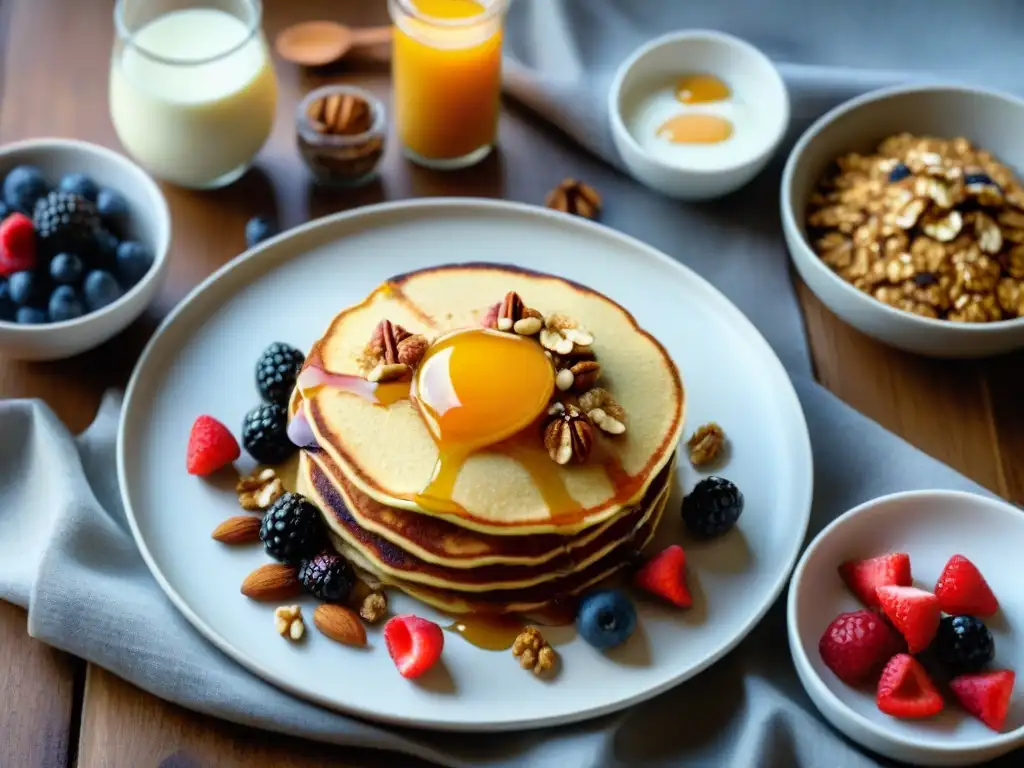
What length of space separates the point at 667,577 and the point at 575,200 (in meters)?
0.85

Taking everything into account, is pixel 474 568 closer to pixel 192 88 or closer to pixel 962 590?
pixel 962 590

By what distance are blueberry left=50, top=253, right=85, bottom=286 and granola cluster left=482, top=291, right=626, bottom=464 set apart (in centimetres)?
69

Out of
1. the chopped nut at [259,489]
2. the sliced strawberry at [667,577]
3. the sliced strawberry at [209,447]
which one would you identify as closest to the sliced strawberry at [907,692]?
the sliced strawberry at [667,577]

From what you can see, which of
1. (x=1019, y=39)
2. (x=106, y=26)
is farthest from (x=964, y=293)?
(x=106, y=26)

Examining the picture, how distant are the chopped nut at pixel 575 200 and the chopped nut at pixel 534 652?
900 millimetres

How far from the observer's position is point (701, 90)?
7.92 ft

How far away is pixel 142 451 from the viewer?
1.88 metres

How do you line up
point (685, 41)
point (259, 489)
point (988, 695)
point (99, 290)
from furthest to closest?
1. point (685, 41)
2. point (99, 290)
3. point (259, 489)
4. point (988, 695)

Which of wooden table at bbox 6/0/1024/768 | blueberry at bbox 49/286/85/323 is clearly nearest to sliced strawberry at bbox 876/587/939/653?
wooden table at bbox 6/0/1024/768

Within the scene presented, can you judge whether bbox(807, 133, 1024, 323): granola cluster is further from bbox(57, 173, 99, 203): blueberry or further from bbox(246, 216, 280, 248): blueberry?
bbox(57, 173, 99, 203): blueberry

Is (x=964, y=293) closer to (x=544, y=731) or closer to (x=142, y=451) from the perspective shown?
(x=544, y=731)

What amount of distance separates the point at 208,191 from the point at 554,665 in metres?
1.19

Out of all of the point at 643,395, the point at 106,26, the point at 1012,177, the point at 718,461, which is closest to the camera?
the point at 643,395

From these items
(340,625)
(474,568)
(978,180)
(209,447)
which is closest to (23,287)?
(209,447)
